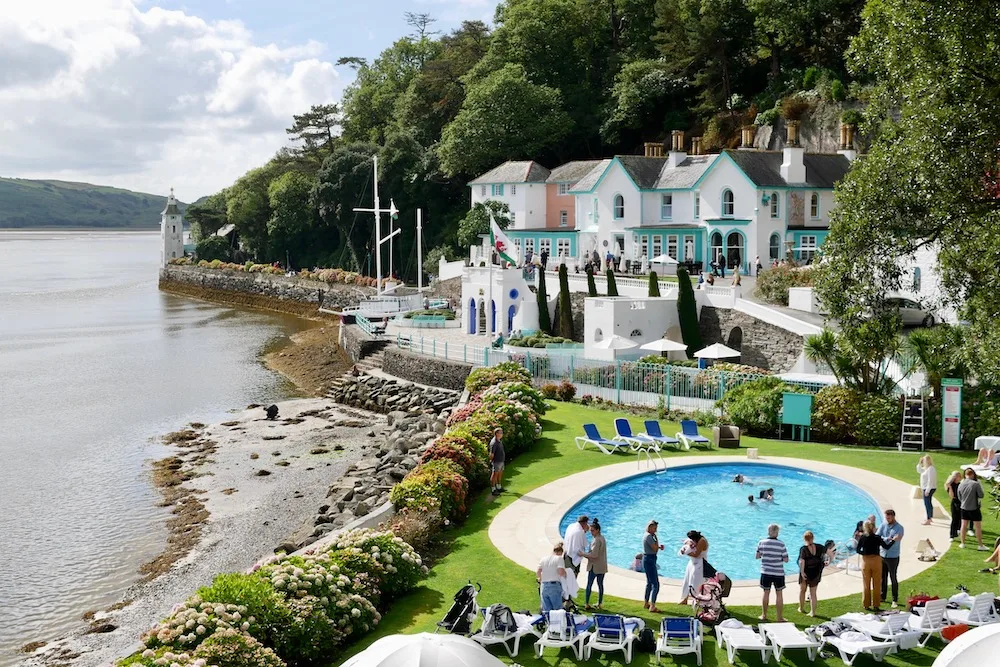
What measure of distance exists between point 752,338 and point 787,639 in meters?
26.4

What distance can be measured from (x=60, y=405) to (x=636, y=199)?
34107 millimetres

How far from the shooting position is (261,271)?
3974 inches

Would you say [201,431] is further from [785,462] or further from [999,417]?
[999,417]

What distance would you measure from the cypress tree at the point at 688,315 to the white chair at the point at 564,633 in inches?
1082

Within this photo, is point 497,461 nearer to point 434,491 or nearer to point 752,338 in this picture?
point 434,491

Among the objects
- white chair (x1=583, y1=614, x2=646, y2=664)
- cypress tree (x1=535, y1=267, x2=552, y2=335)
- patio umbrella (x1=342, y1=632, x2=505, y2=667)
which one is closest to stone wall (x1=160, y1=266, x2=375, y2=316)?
cypress tree (x1=535, y1=267, x2=552, y2=335)

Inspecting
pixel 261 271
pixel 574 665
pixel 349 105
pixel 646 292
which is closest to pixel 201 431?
pixel 646 292

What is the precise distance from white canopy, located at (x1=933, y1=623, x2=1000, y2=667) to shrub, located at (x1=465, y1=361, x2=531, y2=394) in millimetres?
22130

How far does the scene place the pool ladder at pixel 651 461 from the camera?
2369cm

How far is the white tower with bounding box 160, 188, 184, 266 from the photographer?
123 metres

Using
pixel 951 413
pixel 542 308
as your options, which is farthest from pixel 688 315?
pixel 951 413

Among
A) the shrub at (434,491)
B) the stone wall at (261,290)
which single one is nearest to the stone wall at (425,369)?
the shrub at (434,491)

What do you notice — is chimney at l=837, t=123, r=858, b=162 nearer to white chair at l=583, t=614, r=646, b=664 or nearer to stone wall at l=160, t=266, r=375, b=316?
stone wall at l=160, t=266, r=375, b=316

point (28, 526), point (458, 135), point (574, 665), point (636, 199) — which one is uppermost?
point (458, 135)
